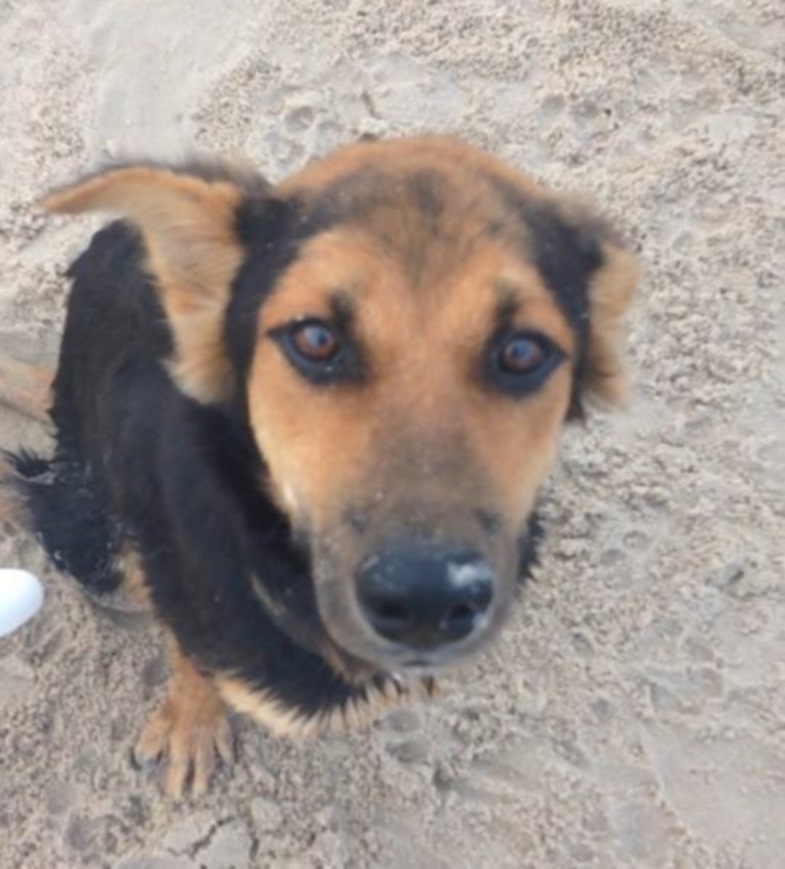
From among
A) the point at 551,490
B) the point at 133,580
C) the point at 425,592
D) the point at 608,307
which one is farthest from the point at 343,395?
the point at 551,490

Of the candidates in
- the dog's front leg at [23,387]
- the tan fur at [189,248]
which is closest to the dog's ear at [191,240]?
the tan fur at [189,248]

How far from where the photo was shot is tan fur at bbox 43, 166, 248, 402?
2.67 m

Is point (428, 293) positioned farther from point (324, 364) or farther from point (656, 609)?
point (656, 609)

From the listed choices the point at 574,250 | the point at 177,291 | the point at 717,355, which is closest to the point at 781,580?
the point at 717,355

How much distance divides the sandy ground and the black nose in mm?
1497

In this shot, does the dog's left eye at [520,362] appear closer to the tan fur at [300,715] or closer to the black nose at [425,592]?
the black nose at [425,592]

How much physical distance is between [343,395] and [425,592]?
476 millimetres

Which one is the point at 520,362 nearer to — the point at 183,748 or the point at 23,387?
the point at 183,748

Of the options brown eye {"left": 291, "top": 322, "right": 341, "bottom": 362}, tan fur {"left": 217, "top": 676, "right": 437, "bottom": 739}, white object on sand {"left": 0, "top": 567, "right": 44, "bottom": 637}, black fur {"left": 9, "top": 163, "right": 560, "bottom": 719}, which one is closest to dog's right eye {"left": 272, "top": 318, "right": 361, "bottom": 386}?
brown eye {"left": 291, "top": 322, "right": 341, "bottom": 362}

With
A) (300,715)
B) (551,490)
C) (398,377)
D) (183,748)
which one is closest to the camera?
(398,377)

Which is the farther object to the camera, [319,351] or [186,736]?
[186,736]

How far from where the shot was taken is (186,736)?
12.3ft

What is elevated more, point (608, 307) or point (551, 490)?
point (608, 307)

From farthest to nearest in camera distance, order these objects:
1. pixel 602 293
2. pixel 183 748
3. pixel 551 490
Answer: pixel 551 490
pixel 183 748
pixel 602 293
